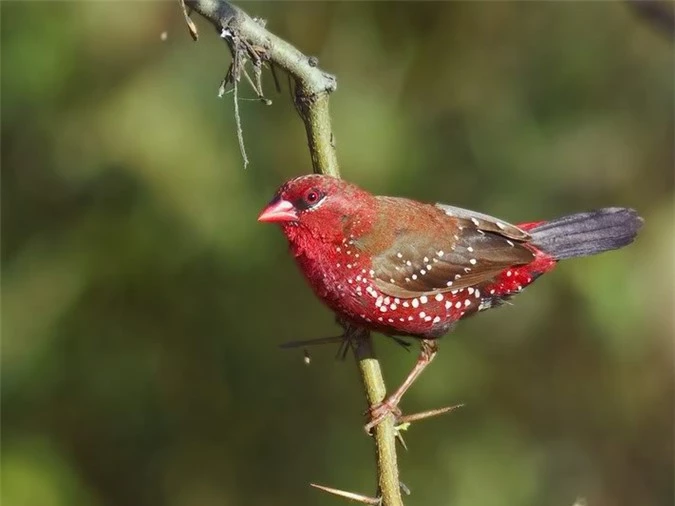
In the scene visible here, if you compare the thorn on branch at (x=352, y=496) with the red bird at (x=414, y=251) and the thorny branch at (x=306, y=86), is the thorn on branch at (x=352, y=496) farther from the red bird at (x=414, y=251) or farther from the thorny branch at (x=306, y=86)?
the red bird at (x=414, y=251)

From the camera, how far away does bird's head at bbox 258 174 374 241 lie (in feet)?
12.2

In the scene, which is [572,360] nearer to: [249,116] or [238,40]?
[249,116]

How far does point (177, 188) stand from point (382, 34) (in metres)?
1.57

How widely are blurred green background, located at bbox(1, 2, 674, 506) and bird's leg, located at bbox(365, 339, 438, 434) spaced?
6.05ft

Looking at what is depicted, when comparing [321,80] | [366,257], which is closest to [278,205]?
[366,257]

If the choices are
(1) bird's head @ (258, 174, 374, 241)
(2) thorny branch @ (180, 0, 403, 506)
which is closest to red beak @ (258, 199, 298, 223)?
(1) bird's head @ (258, 174, 374, 241)

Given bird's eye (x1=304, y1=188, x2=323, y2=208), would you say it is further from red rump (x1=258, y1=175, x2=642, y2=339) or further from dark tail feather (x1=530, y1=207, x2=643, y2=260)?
dark tail feather (x1=530, y1=207, x2=643, y2=260)

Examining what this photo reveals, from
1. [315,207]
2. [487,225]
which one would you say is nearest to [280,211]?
[315,207]

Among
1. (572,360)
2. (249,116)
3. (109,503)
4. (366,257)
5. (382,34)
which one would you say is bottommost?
(109,503)

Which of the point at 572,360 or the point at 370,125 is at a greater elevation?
the point at 370,125

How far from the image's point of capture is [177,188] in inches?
240

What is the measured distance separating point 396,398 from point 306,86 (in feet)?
4.48

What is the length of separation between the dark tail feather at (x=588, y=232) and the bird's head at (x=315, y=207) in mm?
780

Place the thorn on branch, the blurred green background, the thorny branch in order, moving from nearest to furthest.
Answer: the thorny branch, the thorn on branch, the blurred green background
